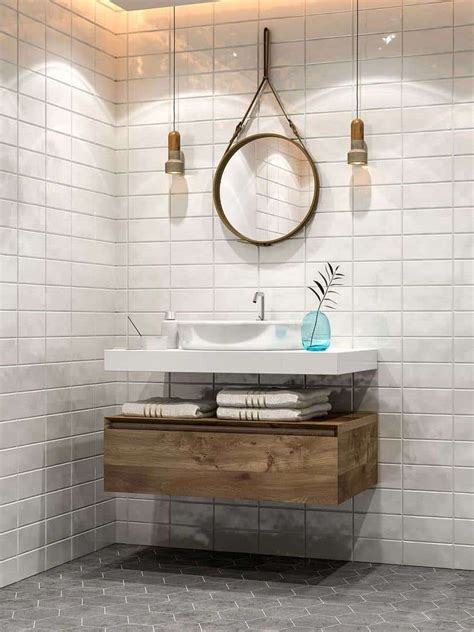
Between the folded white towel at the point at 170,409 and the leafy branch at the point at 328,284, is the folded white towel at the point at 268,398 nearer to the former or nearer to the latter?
the folded white towel at the point at 170,409

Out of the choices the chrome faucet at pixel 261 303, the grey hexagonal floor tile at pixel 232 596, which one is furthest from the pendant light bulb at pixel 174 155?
the grey hexagonal floor tile at pixel 232 596

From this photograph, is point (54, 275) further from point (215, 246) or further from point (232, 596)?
point (232, 596)

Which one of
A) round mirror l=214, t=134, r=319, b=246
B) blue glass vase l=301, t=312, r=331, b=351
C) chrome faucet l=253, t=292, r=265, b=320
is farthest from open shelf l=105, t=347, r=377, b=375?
round mirror l=214, t=134, r=319, b=246

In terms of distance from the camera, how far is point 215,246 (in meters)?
4.46

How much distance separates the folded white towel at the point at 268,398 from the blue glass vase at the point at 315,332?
193 millimetres

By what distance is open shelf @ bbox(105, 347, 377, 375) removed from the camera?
144 inches

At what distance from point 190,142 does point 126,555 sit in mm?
1949

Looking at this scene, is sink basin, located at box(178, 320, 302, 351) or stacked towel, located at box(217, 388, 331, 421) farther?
sink basin, located at box(178, 320, 302, 351)

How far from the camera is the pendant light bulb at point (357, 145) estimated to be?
4.09 m

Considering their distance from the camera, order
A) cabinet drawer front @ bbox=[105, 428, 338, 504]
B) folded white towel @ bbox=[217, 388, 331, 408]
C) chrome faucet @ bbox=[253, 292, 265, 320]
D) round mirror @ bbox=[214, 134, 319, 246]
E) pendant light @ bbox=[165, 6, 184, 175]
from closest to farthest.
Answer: cabinet drawer front @ bbox=[105, 428, 338, 504] < folded white towel @ bbox=[217, 388, 331, 408] < chrome faucet @ bbox=[253, 292, 265, 320] < round mirror @ bbox=[214, 134, 319, 246] < pendant light @ bbox=[165, 6, 184, 175]

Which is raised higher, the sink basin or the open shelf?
the sink basin

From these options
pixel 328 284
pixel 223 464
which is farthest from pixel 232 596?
pixel 328 284

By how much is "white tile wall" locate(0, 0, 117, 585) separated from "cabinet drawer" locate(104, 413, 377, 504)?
0.36 m

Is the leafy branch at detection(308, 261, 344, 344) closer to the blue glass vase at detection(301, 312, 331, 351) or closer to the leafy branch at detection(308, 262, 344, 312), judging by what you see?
the leafy branch at detection(308, 262, 344, 312)
